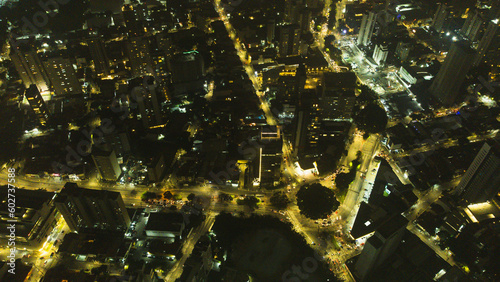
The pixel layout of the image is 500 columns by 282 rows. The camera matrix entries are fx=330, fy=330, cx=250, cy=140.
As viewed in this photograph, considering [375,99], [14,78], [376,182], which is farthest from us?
[14,78]

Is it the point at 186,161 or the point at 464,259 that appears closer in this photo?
the point at 464,259

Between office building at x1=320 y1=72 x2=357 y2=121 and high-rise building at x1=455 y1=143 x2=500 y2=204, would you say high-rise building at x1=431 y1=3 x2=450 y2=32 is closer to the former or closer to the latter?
office building at x1=320 y1=72 x2=357 y2=121

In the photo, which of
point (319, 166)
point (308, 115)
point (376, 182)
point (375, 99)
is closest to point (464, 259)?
point (376, 182)

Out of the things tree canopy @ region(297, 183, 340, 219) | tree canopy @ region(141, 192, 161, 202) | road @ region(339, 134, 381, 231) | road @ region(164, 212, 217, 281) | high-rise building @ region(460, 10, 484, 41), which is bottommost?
road @ region(164, 212, 217, 281)

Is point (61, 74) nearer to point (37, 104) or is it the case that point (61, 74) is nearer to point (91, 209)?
point (37, 104)

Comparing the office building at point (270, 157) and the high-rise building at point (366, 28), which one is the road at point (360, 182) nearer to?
the office building at point (270, 157)

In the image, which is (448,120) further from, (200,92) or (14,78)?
(14,78)

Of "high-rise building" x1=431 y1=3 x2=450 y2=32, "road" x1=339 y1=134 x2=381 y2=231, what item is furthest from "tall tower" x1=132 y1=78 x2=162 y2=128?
"high-rise building" x1=431 y1=3 x2=450 y2=32
